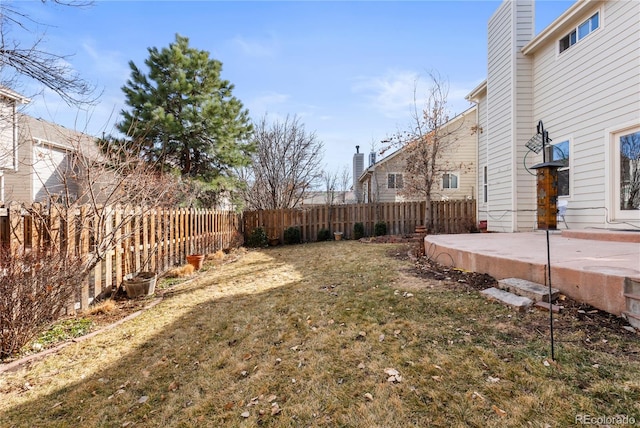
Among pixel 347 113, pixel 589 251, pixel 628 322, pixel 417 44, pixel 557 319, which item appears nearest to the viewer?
pixel 628 322

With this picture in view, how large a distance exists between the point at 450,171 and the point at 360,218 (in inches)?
239

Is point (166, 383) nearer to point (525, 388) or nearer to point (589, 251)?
point (525, 388)

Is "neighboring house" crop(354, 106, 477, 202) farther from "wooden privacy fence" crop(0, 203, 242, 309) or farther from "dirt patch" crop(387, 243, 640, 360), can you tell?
"dirt patch" crop(387, 243, 640, 360)

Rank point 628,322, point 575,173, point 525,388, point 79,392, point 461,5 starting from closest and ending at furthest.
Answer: point 525,388 < point 79,392 < point 628,322 < point 575,173 < point 461,5

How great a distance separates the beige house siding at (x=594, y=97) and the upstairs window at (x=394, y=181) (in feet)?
33.0

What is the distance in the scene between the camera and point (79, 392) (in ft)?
8.13

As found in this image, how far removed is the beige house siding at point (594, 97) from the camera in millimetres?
5520

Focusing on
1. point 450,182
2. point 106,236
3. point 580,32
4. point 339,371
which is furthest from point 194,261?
point 450,182

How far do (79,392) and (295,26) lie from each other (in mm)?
9414

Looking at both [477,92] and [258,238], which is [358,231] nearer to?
[258,238]

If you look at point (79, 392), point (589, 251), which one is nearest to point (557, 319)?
point (589, 251)

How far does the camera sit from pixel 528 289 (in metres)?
3.42

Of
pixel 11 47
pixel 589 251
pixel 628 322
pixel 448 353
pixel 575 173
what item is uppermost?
pixel 11 47

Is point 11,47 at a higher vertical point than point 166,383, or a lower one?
higher
